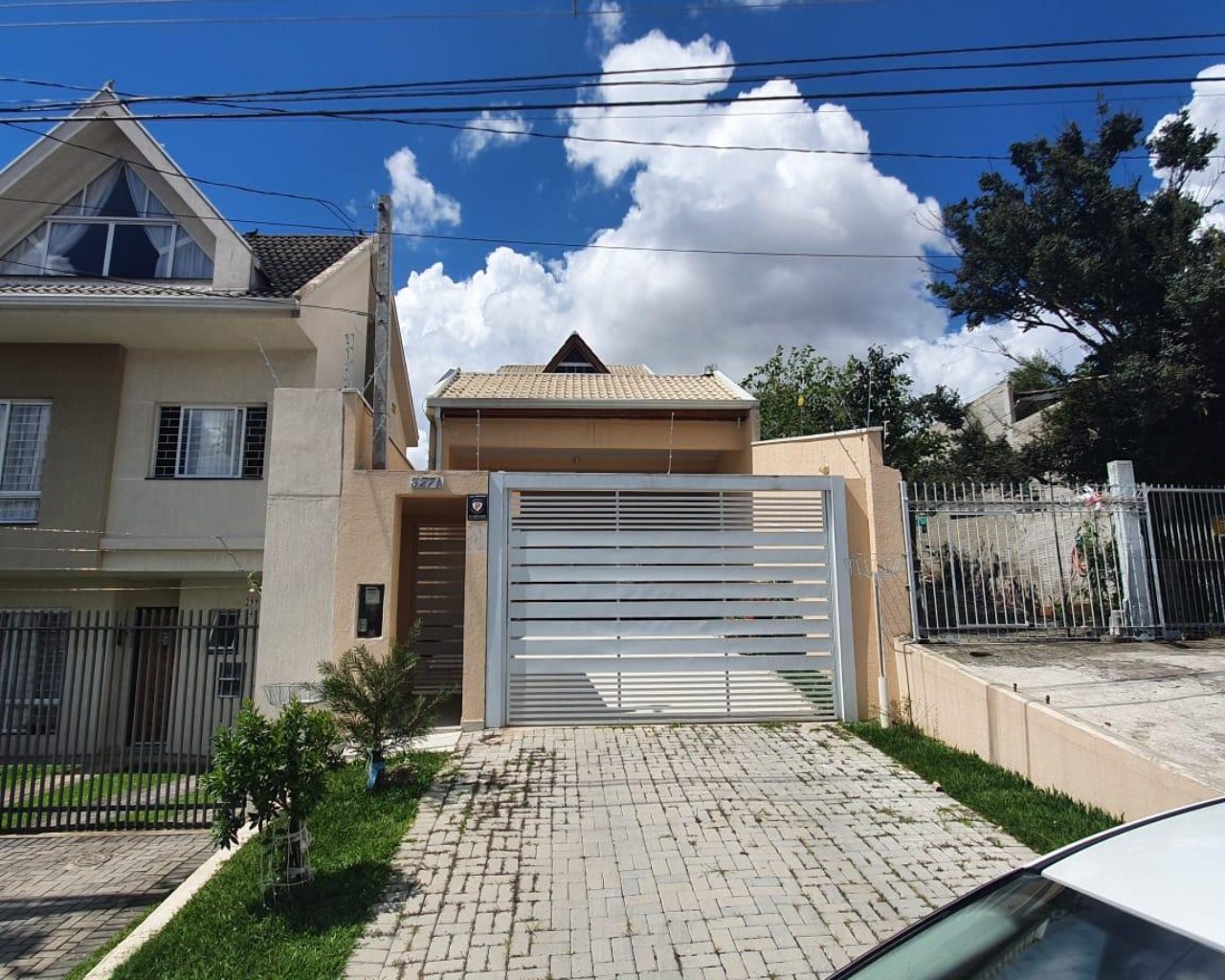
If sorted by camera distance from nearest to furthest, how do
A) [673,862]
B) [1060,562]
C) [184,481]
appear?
1. [673,862]
2. [1060,562]
3. [184,481]

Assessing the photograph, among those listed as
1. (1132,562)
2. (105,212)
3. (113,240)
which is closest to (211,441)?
(113,240)

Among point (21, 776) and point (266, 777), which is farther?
point (21, 776)

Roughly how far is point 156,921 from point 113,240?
1158cm

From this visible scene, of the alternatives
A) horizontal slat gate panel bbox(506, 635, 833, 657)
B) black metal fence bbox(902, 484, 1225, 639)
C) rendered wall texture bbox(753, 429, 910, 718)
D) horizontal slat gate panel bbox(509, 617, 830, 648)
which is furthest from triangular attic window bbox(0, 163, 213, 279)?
black metal fence bbox(902, 484, 1225, 639)

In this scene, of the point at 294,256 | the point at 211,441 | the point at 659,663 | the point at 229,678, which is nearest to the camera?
A: the point at 229,678

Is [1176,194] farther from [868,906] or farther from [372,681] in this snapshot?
[372,681]

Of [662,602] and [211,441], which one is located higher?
[211,441]

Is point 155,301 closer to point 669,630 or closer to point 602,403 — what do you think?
point 602,403

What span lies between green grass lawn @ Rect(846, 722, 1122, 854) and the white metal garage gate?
1.19m

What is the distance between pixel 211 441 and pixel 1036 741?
11.9 metres

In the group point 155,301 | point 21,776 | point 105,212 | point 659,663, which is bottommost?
point 21,776

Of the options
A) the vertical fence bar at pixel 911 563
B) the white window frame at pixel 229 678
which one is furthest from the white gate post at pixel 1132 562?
the white window frame at pixel 229 678

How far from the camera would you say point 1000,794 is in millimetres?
5793

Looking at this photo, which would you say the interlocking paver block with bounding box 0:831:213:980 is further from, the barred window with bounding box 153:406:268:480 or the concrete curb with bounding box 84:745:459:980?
the barred window with bounding box 153:406:268:480
